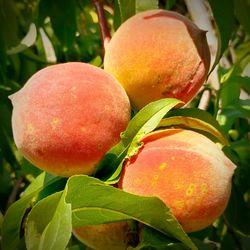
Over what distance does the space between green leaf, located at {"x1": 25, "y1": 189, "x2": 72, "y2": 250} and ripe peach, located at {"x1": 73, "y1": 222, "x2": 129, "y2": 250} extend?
7 centimetres

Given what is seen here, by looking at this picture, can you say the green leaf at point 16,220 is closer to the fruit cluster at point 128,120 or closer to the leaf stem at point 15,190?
the fruit cluster at point 128,120

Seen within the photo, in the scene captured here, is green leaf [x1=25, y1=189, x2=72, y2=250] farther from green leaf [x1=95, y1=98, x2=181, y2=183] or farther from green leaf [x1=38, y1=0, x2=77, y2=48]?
green leaf [x1=38, y1=0, x2=77, y2=48]

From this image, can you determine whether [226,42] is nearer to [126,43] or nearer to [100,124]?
[126,43]

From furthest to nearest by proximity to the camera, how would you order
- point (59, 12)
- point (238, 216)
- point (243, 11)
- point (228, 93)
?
1. point (59, 12)
2. point (228, 93)
3. point (238, 216)
4. point (243, 11)

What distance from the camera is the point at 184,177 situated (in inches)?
27.6

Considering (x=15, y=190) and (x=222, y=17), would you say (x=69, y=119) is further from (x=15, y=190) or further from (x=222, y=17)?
(x=15, y=190)

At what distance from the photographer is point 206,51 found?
2.78ft

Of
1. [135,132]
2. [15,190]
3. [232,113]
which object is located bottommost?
[15,190]

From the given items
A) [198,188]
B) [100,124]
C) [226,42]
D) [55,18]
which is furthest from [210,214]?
[55,18]

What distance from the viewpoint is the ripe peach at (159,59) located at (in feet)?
2.64

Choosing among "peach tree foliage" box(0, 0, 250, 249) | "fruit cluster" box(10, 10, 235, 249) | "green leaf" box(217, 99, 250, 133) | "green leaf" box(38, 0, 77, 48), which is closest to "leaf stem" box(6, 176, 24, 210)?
"peach tree foliage" box(0, 0, 250, 249)

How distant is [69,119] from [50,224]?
13 centimetres

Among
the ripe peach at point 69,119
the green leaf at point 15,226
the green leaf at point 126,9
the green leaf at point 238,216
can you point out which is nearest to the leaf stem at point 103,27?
the green leaf at point 126,9

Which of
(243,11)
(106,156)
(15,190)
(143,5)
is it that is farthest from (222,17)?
(15,190)
